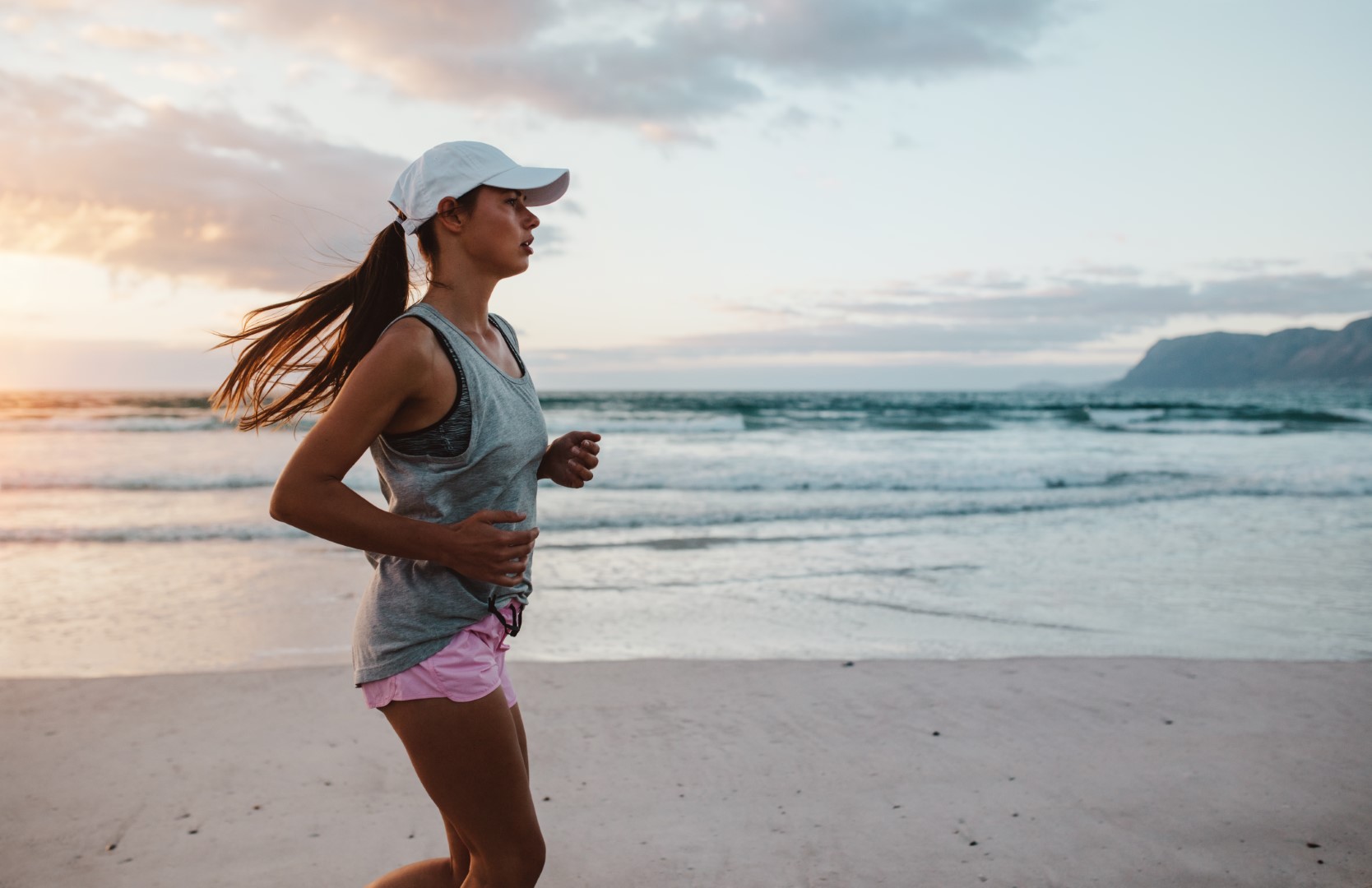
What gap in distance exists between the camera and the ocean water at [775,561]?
552 cm

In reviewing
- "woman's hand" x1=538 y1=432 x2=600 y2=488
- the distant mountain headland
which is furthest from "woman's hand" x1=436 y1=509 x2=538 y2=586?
the distant mountain headland

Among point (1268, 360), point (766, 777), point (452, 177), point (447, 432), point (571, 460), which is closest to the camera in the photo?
point (447, 432)

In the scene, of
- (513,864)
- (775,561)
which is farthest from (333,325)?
(775,561)

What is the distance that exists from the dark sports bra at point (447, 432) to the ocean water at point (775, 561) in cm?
368

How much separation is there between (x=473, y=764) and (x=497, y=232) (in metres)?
1.03

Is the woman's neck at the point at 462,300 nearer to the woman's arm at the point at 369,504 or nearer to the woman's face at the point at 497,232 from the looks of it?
the woman's face at the point at 497,232

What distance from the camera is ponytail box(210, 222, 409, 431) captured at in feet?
6.15

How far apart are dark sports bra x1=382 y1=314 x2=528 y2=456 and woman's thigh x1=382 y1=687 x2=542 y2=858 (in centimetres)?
46

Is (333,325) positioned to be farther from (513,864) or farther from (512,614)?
(513,864)

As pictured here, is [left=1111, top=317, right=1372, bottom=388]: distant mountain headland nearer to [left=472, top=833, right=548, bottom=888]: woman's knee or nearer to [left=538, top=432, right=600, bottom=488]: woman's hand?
[left=538, top=432, right=600, bottom=488]: woman's hand

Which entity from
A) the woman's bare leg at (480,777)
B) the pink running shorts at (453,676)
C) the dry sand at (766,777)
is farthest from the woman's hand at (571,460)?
the dry sand at (766,777)

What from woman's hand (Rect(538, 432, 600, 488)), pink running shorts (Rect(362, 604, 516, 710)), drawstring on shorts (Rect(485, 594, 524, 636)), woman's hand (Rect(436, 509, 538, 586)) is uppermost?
woman's hand (Rect(538, 432, 600, 488))

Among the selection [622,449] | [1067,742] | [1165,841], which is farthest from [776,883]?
[622,449]

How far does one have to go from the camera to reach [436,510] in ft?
5.61
